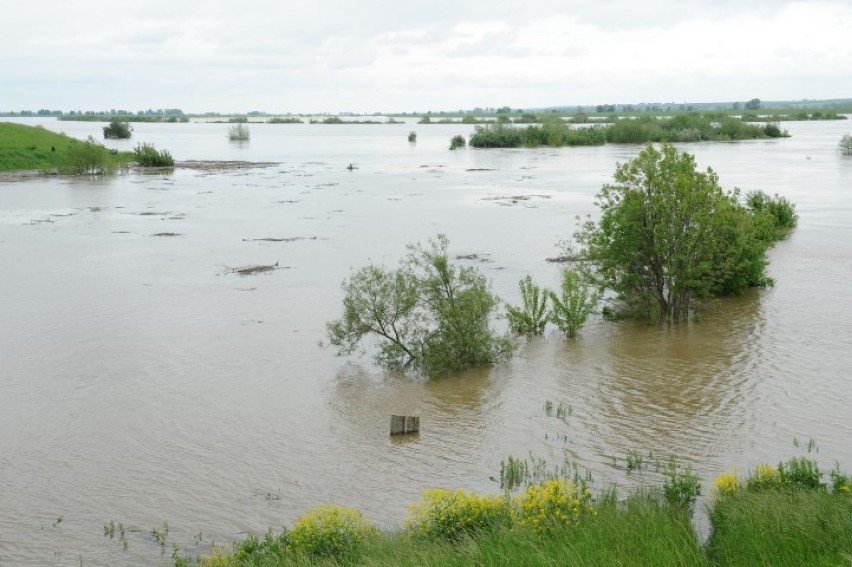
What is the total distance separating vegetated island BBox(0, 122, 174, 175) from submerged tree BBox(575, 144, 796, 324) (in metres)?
44.2

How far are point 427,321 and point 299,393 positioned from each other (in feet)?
10.5

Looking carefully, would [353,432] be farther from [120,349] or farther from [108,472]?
[120,349]

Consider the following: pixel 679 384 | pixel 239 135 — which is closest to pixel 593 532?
pixel 679 384

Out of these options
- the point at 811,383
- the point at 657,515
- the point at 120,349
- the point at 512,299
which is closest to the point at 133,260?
the point at 120,349

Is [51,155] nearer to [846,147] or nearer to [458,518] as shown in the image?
[458,518]

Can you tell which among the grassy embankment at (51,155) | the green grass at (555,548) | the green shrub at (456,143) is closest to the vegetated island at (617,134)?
the green shrub at (456,143)

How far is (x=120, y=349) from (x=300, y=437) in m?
6.37

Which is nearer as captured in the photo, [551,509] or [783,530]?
[783,530]

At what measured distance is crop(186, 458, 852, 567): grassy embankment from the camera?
7258mm

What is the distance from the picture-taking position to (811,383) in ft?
49.1

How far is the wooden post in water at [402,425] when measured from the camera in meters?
13.1

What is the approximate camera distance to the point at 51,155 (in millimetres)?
59625

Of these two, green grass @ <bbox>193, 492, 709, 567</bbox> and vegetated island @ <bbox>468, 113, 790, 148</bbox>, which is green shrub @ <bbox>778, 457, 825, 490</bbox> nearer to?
green grass @ <bbox>193, 492, 709, 567</bbox>

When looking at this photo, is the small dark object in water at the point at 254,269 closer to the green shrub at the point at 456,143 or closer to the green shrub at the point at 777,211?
the green shrub at the point at 777,211
